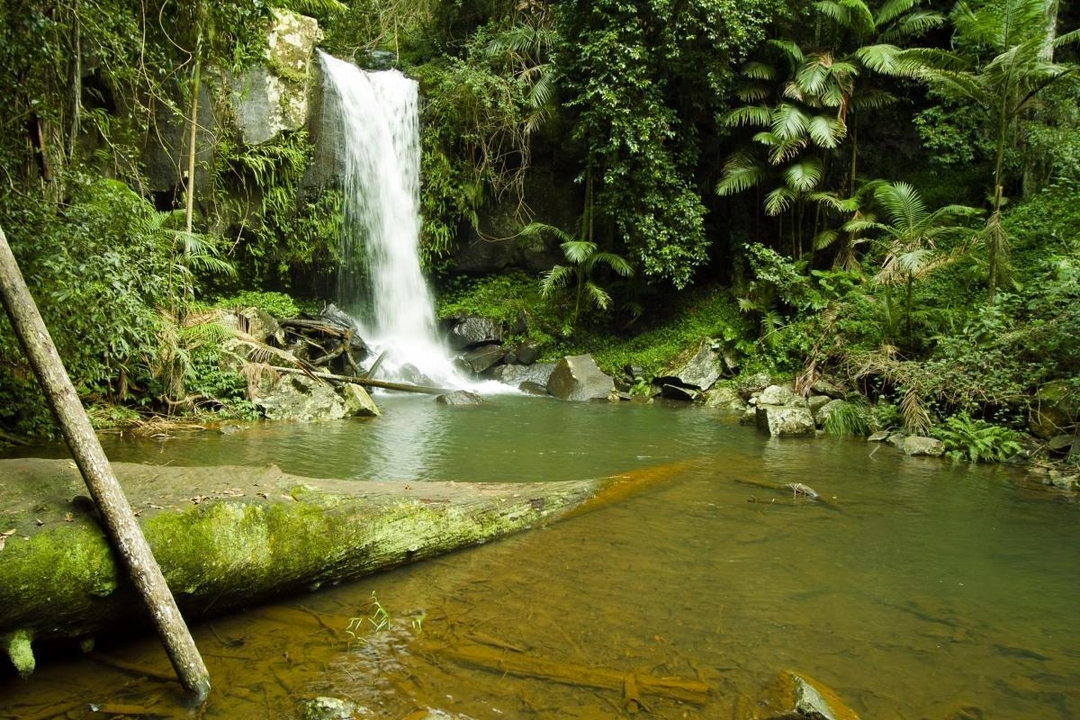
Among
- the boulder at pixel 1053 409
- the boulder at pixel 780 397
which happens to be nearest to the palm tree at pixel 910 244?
the boulder at pixel 780 397

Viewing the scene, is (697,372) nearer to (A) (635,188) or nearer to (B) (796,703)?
(A) (635,188)

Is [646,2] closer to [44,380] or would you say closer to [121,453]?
[121,453]

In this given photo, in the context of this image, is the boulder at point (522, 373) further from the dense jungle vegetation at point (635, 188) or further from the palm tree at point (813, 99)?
the palm tree at point (813, 99)

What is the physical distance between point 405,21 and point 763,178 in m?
10.6

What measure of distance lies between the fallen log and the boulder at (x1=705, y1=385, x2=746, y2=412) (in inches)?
338

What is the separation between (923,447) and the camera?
23.7ft

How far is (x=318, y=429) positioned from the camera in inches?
311

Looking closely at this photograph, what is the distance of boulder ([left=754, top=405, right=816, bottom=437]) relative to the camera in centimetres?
842

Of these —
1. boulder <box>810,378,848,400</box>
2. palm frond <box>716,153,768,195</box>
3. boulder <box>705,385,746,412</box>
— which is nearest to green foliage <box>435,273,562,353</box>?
boulder <box>705,385,746,412</box>

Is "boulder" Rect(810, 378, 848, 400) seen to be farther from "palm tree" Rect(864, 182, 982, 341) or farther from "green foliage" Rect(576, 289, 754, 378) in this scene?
"green foliage" Rect(576, 289, 754, 378)

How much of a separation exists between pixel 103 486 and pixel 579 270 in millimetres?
12208

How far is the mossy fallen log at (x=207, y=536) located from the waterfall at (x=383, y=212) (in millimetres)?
9380

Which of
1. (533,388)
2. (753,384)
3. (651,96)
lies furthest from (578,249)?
(753,384)

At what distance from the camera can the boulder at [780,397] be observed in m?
9.28
